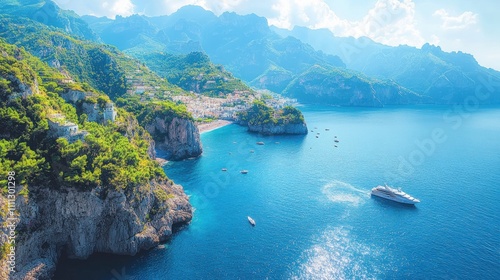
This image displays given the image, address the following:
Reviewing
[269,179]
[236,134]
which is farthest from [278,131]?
[269,179]

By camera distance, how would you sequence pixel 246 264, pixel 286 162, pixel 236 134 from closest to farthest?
pixel 246 264, pixel 286 162, pixel 236 134

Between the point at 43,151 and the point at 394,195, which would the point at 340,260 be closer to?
the point at 394,195

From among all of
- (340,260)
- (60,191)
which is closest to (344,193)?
(340,260)

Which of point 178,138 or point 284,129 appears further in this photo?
point 284,129

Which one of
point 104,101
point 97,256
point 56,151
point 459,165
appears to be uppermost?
point 104,101

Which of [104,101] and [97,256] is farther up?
[104,101]

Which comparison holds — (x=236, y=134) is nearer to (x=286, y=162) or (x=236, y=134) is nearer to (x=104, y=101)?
(x=286, y=162)

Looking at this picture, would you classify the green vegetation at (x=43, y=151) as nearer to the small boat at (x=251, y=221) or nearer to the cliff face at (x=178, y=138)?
the small boat at (x=251, y=221)

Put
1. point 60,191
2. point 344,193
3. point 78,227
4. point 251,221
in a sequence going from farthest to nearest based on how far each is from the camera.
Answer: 1. point 344,193
2. point 251,221
3. point 78,227
4. point 60,191
